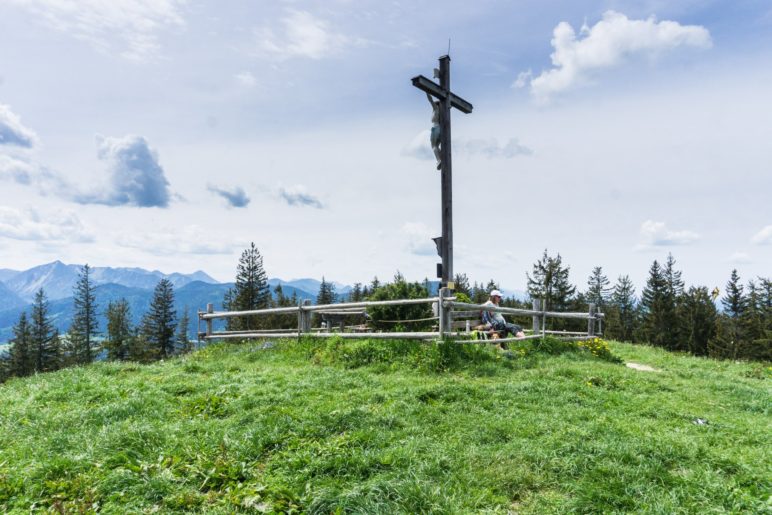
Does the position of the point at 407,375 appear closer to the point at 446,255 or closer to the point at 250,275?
the point at 446,255

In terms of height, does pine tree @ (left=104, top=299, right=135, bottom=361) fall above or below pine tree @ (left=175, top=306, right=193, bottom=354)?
above

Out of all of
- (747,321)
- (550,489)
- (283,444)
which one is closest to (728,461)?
(550,489)

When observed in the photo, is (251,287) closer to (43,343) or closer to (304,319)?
(43,343)

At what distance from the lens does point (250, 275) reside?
6488 centimetres

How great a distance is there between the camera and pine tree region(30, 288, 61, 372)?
62656mm

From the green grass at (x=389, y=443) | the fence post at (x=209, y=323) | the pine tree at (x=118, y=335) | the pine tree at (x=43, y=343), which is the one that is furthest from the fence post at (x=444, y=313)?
the pine tree at (x=43, y=343)

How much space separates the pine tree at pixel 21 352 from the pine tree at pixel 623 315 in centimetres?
7828

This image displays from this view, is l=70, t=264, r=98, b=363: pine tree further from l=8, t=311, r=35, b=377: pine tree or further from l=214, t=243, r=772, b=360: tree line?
l=214, t=243, r=772, b=360: tree line

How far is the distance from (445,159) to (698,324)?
5688 cm

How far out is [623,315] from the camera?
271 ft

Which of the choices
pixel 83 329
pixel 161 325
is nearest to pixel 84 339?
pixel 83 329

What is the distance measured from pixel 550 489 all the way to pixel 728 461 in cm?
195

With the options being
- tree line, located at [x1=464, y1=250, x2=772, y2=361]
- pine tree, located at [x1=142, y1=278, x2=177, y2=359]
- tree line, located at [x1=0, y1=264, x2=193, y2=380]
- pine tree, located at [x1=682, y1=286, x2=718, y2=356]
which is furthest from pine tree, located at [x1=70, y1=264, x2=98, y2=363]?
pine tree, located at [x1=682, y1=286, x2=718, y2=356]

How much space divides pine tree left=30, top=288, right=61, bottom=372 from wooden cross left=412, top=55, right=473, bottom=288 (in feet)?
226
